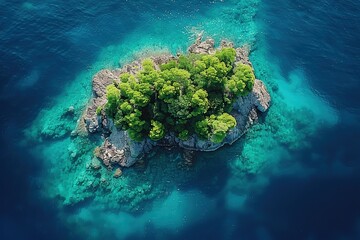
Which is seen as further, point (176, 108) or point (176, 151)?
point (176, 151)

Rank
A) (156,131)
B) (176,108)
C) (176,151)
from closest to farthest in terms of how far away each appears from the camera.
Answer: (176,108) → (156,131) → (176,151)

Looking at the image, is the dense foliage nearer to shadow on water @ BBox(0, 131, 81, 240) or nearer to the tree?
the tree

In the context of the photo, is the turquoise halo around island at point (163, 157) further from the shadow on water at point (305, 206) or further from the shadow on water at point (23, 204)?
the shadow on water at point (305, 206)

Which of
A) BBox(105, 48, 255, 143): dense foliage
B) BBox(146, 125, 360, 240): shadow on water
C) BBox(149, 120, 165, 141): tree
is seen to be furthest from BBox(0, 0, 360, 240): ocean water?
BBox(105, 48, 255, 143): dense foliage

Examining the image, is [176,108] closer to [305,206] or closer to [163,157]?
[163,157]

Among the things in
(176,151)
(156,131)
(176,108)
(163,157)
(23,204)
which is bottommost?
(23,204)

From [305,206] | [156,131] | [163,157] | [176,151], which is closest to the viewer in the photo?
[156,131]

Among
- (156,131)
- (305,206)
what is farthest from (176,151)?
(305,206)

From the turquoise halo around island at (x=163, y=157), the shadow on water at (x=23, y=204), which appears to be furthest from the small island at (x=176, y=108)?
the shadow on water at (x=23, y=204)
